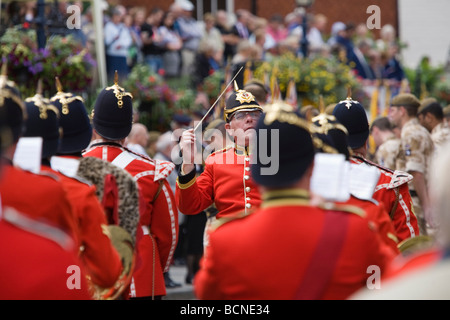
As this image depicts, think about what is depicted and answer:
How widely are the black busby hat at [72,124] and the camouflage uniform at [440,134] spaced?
5.23 meters

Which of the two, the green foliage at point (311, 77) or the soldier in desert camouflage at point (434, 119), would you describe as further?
the green foliage at point (311, 77)

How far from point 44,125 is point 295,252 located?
5.15 feet

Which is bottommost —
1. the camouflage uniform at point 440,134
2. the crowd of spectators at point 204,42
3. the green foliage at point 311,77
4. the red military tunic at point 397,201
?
the red military tunic at point 397,201

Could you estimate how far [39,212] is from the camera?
3.86m

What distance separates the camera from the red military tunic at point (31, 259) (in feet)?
12.0

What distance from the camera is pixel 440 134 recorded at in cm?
952

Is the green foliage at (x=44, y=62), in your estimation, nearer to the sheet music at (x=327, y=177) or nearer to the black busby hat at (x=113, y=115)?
the black busby hat at (x=113, y=115)

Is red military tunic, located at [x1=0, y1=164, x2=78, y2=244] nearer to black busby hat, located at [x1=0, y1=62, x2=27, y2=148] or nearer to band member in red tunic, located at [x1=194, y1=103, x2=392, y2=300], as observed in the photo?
black busby hat, located at [x1=0, y1=62, x2=27, y2=148]

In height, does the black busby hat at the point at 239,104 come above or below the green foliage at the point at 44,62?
below

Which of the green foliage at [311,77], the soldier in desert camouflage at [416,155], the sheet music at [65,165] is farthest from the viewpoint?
the green foliage at [311,77]

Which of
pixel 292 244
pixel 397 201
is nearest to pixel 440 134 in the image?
pixel 397 201

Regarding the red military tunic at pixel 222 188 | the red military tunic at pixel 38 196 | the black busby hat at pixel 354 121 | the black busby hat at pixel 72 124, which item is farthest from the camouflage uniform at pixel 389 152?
the red military tunic at pixel 38 196

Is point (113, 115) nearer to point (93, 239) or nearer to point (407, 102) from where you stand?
point (93, 239)

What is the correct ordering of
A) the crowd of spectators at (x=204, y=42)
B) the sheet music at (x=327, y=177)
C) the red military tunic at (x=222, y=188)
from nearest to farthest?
1. the sheet music at (x=327, y=177)
2. the red military tunic at (x=222, y=188)
3. the crowd of spectators at (x=204, y=42)
